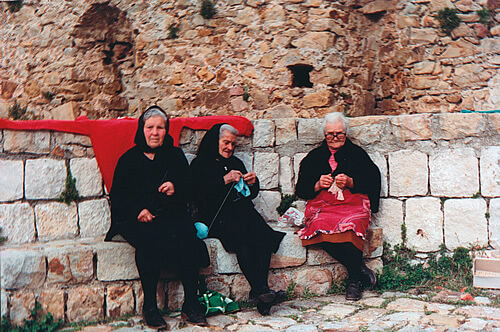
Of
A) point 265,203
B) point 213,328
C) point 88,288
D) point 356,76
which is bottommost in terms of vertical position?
point 213,328

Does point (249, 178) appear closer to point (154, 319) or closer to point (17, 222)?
point (154, 319)

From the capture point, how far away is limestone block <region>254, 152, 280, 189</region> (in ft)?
17.2

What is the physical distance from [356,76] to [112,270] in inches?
205

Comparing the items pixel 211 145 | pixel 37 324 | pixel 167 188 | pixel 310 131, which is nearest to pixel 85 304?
pixel 37 324

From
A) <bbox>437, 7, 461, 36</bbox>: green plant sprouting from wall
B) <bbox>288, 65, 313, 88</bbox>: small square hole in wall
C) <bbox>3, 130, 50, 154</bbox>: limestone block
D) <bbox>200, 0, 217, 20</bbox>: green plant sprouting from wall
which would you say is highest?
<bbox>200, 0, 217, 20</bbox>: green plant sprouting from wall

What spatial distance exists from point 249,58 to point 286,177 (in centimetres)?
321

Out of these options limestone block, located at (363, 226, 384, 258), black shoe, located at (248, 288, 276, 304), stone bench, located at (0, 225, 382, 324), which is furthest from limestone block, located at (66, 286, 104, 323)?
limestone block, located at (363, 226, 384, 258)

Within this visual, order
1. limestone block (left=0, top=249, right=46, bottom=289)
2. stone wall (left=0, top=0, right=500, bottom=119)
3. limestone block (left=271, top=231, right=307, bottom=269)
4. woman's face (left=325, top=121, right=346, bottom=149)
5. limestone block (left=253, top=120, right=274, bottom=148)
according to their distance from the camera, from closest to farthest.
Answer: limestone block (left=0, top=249, right=46, bottom=289) < limestone block (left=271, top=231, right=307, bottom=269) < woman's face (left=325, top=121, right=346, bottom=149) < limestone block (left=253, top=120, right=274, bottom=148) < stone wall (left=0, top=0, right=500, bottom=119)

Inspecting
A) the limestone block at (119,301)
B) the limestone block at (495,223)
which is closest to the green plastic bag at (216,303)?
the limestone block at (119,301)

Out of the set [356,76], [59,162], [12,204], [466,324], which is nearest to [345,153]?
[466,324]

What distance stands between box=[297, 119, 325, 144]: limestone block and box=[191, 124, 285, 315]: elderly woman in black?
2.55 feet

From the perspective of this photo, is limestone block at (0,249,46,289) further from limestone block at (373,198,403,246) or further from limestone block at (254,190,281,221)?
limestone block at (373,198,403,246)

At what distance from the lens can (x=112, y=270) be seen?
13.5 feet

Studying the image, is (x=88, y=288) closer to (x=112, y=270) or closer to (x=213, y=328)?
(x=112, y=270)
